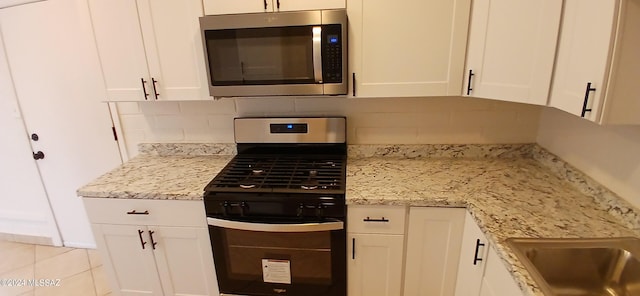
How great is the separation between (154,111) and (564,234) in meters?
2.28

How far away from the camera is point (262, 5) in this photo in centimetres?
156

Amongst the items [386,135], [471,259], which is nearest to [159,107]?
[386,135]

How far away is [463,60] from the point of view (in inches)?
61.6

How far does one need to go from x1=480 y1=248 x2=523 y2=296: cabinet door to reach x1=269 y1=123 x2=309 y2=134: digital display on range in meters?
1.16

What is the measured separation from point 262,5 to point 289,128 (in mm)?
716

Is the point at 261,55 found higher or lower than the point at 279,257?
higher

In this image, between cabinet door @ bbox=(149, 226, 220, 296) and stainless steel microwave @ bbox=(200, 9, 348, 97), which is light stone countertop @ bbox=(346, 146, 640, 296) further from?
cabinet door @ bbox=(149, 226, 220, 296)

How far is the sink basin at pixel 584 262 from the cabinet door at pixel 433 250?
38 centimetres

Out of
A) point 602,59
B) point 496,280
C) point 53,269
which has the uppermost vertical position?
point 602,59

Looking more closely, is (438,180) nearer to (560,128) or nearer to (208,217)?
(560,128)

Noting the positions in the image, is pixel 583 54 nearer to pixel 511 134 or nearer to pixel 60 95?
pixel 511 134

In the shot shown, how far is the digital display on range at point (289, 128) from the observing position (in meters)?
1.98

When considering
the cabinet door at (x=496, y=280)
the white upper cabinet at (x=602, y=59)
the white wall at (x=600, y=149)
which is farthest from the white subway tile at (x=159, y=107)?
the white wall at (x=600, y=149)

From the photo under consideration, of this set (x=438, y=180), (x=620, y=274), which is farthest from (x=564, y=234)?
(x=438, y=180)
